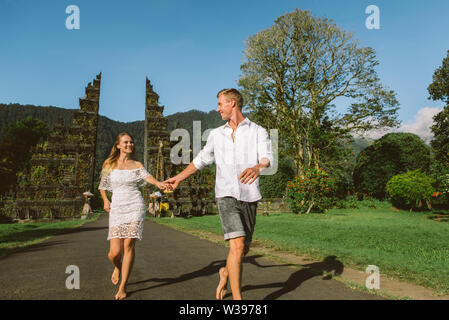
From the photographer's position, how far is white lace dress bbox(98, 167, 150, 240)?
3.75 metres

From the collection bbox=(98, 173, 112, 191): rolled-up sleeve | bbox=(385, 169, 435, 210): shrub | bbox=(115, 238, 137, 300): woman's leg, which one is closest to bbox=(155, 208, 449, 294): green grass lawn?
bbox=(115, 238, 137, 300): woman's leg

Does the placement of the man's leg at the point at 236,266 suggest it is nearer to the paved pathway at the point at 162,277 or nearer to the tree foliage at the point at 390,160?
the paved pathway at the point at 162,277

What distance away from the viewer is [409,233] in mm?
9523

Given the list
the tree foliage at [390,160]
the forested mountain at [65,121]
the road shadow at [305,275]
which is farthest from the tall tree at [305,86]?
the forested mountain at [65,121]

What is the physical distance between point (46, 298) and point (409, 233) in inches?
398

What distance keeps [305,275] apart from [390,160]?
28.0m

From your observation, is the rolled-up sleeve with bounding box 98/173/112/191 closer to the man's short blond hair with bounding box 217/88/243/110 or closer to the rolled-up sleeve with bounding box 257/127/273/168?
the man's short blond hair with bounding box 217/88/243/110

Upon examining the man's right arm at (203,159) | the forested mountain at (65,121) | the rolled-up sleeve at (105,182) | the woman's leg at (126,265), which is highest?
the forested mountain at (65,121)

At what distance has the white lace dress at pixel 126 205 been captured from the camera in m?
3.75

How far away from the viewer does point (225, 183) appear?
126 inches

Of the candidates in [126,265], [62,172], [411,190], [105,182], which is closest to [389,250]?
[126,265]

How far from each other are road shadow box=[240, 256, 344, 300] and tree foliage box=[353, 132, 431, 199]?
25.6 metres

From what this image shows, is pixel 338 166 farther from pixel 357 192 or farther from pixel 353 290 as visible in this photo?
pixel 353 290
